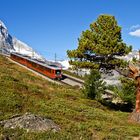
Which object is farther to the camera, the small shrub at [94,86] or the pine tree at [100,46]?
the pine tree at [100,46]

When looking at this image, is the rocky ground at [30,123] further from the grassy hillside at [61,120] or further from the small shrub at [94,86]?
the small shrub at [94,86]

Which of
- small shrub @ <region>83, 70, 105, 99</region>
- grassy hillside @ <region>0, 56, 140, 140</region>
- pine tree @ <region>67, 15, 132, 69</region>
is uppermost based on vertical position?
pine tree @ <region>67, 15, 132, 69</region>

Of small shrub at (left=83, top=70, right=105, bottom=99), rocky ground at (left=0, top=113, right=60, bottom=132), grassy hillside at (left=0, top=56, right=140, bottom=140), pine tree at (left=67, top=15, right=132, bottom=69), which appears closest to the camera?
grassy hillside at (left=0, top=56, right=140, bottom=140)

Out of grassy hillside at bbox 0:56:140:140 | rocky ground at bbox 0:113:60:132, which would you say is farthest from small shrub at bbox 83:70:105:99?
rocky ground at bbox 0:113:60:132

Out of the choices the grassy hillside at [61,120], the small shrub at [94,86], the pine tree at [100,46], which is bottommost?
the grassy hillside at [61,120]

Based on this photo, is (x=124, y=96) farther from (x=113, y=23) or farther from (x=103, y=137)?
(x=103, y=137)

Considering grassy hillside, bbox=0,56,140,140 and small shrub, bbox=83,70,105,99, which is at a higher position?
small shrub, bbox=83,70,105,99

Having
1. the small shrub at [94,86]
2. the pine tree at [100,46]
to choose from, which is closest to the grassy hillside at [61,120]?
the small shrub at [94,86]

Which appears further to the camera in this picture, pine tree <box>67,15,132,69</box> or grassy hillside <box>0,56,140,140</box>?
pine tree <box>67,15,132,69</box>

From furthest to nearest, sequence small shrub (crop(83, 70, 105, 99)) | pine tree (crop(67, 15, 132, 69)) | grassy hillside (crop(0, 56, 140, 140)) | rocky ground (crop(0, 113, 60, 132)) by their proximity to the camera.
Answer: pine tree (crop(67, 15, 132, 69))
small shrub (crop(83, 70, 105, 99))
rocky ground (crop(0, 113, 60, 132))
grassy hillside (crop(0, 56, 140, 140))

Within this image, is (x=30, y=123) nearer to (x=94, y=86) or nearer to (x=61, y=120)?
(x=61, y=120)

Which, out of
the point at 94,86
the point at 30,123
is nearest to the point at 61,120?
the point at 30,123

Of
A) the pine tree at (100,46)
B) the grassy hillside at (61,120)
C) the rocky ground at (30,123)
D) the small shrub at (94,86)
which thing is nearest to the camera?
the grassy hillside at (61,120)

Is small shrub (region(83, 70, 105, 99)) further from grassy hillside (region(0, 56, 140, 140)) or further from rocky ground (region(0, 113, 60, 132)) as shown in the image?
rocky ground (region(0, 113, 60, 132))
